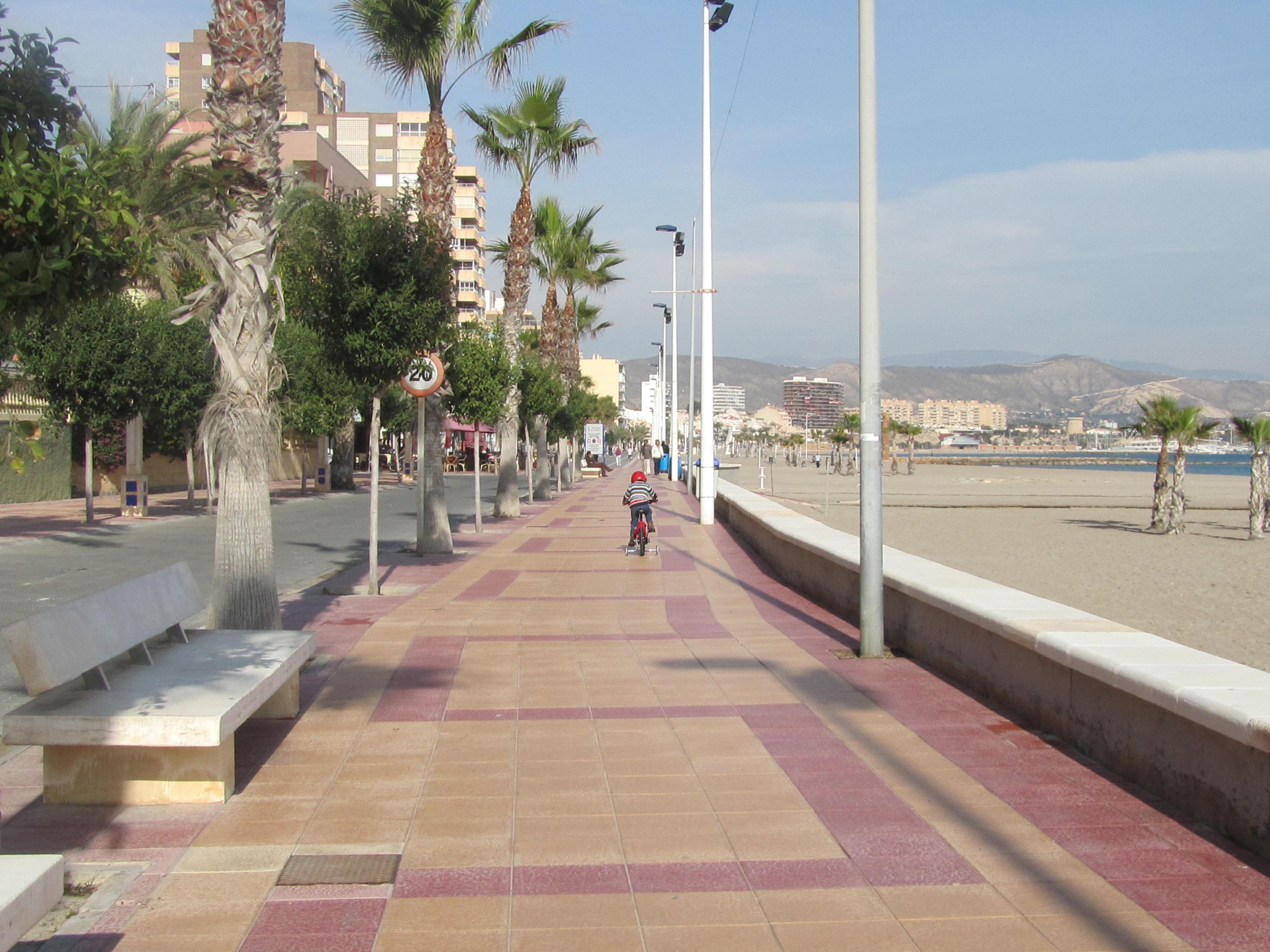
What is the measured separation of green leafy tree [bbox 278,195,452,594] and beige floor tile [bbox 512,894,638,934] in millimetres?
8424

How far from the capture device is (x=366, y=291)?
12.1m

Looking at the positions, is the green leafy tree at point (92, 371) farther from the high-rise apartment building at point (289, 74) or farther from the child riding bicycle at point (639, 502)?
the high-rise apartment building at point (289, 74)

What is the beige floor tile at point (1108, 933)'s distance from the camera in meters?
3.45

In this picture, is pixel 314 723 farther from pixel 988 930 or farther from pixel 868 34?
pixel 868 34

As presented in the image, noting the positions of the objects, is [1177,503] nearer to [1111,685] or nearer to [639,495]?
[639,495]

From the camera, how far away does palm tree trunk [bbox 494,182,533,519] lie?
975 inches

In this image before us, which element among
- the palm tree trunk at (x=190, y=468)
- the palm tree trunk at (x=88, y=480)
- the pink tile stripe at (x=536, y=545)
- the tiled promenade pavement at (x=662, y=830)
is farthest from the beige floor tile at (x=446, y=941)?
the palm tree trunk at (x=190, y=468)

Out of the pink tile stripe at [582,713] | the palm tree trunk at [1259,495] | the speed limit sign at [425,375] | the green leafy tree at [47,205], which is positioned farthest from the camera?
the palm tree trunk at [1259,495]

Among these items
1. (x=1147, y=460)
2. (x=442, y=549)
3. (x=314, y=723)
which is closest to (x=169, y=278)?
(x=442, y=549)

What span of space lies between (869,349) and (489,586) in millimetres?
6256

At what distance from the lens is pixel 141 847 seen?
4.36 meters

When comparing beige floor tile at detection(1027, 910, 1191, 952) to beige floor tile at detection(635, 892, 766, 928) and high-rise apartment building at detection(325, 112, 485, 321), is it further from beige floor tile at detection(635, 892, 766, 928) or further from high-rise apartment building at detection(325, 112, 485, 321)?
high-rise apartment building at detection(325, 112, 485, 321)

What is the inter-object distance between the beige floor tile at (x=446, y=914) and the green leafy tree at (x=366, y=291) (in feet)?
27.3

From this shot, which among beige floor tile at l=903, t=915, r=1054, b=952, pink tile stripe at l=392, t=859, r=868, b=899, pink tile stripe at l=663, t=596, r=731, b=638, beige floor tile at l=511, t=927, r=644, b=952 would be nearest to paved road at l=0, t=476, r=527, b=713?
pink tile stripe at l=392, t=859, r=868, b=899
